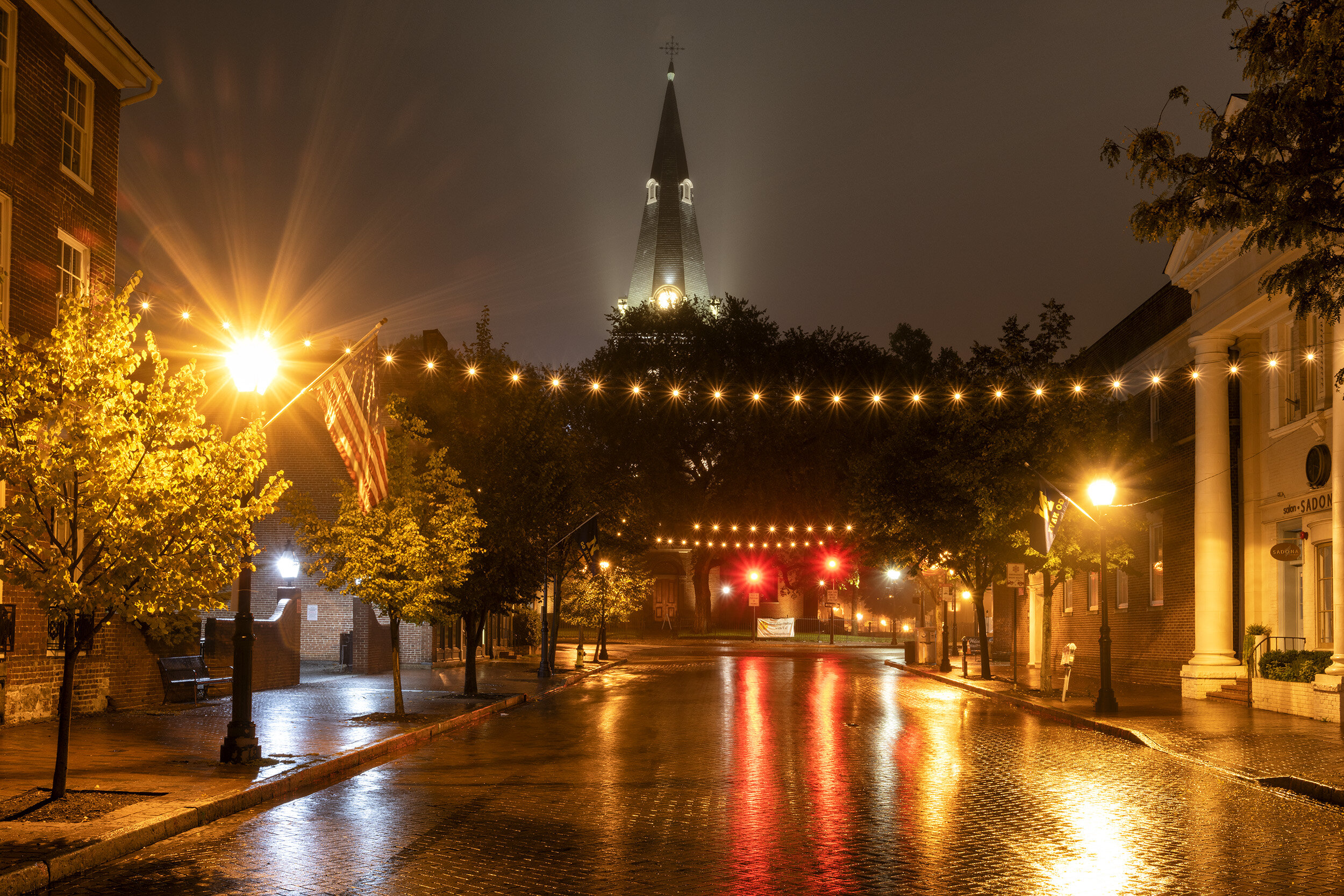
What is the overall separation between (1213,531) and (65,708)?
78.2 ft

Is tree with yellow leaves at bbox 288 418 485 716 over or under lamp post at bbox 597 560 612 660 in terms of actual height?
over

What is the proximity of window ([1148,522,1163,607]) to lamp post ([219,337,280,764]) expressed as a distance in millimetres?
25295

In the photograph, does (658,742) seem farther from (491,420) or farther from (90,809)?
(491,420)

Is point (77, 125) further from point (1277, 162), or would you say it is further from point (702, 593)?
point (702, 593)

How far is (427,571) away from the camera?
2133cm

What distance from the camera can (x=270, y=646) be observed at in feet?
91.8

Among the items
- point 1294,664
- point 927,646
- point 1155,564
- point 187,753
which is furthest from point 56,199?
point 927,646

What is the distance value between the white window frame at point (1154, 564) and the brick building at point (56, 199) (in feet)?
80.2

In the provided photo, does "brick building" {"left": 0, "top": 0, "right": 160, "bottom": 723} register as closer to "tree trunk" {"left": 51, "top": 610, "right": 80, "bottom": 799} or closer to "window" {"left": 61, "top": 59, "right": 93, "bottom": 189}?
"window" {"left": 61, "top": 59, "right": 93, "bottom": 189}

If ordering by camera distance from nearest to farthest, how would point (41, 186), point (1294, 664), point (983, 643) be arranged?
1. point (41, 186)
2. point (1294, 664)
3. point (983, 643)

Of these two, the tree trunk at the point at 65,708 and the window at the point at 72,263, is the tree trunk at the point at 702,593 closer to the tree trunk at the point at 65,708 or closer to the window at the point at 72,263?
the window at the point at 72,263

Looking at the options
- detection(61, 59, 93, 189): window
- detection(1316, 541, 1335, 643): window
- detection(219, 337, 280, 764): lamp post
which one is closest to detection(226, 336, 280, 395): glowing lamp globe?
detection(219, 337, 280, 764): lamp post

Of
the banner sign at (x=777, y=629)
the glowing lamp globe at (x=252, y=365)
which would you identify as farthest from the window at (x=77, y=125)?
the banner sign at (x=777, y=629)

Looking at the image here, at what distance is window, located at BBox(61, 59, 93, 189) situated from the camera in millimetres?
20938
